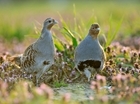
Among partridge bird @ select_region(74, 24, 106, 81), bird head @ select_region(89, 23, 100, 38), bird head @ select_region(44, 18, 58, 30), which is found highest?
Answer: bird head @ select_region(44, 18, 58, 30)

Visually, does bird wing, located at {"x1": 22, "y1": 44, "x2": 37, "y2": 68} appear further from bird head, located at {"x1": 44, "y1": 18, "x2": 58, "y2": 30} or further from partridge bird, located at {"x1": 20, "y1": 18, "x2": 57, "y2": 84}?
bird head, located at {"x1": 44, "y1": 18, "x2": 58, "y2": 30}

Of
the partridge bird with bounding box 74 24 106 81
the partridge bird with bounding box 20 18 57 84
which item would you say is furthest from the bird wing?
the partridge bird with bounding box 74 24 106 81

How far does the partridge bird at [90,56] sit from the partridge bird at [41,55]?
1.11 feet

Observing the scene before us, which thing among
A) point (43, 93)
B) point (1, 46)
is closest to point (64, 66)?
point (43, 93)

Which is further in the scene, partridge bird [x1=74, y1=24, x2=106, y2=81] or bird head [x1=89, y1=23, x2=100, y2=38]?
bird head [x1=89, y1=23, x2=100, y2=38]

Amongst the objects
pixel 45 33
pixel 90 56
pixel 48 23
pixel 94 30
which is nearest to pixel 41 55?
pixel 45 33

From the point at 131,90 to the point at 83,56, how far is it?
4.78ft

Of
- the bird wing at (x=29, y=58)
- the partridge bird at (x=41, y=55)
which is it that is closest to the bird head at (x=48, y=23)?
the partridge bird at (x=41, y=55)

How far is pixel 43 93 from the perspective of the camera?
4.36 meters

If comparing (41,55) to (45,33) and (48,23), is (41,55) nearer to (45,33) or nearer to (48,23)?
(45,33)

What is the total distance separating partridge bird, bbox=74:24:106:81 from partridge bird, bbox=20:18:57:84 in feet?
1.11

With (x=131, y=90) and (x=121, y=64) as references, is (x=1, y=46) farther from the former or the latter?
(x=131, y=90)

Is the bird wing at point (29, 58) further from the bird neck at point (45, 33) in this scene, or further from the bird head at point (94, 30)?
the bird head at point (94, 30)

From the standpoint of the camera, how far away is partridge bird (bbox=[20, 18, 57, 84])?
6363mm
